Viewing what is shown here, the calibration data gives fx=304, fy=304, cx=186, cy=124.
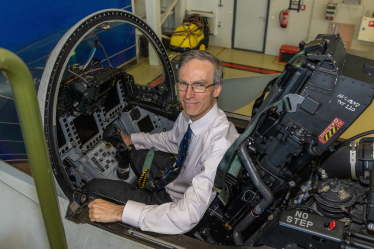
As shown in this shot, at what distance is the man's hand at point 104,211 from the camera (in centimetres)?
159

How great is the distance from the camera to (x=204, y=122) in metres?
1.75

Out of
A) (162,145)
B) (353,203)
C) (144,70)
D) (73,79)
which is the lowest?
(144,70)

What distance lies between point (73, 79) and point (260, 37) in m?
5.20

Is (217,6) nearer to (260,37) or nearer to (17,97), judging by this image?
(260,37)

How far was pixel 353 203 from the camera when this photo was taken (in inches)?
58.5

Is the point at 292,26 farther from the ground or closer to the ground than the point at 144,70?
farther from the ground

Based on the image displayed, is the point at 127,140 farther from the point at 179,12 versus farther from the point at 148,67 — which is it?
the point at 179,12

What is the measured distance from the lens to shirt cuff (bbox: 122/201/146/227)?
1552mm

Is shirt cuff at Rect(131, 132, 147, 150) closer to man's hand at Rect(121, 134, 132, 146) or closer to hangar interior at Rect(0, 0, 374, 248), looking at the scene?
man's hand at Rect(121, 134, 132, 146)

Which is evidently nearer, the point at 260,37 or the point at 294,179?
the point at 294,179

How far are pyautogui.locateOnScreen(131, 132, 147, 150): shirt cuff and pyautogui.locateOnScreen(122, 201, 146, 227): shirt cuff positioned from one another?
855mm

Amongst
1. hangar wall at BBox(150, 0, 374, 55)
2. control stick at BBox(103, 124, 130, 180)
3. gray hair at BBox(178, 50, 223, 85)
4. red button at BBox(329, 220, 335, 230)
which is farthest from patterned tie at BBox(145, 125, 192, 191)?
hangar wall at BBox(150, 0, 374, 55)

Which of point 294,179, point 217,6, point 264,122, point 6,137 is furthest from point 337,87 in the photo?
point 217,6

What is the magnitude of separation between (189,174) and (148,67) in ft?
13.9
